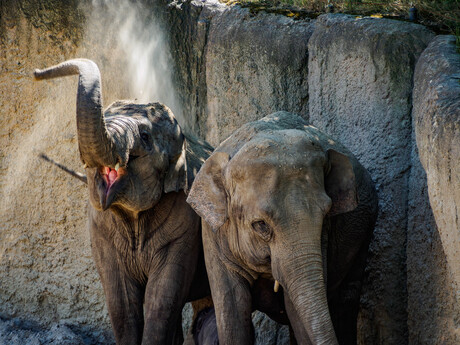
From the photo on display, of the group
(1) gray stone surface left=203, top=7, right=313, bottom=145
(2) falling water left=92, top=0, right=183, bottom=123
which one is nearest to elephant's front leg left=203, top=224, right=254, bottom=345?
(1) gray stone surface left=203, top=7, right=313, bottom=145

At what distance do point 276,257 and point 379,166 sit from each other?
1849mm

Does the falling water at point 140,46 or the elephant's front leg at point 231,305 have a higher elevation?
the falling water at point 140,46

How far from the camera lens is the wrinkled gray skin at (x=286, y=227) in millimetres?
5754

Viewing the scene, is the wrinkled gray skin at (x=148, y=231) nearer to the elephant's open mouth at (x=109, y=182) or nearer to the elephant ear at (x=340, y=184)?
the elephant's open mouth at (x=109, y=182)

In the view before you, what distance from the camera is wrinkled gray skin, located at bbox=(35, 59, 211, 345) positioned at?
6.80 meters

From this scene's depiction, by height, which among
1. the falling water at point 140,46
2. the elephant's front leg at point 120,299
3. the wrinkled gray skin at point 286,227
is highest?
the falling water at point 140,46

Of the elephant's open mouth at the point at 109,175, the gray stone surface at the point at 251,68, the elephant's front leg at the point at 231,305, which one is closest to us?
the elephant's front leg at the point at 231,305

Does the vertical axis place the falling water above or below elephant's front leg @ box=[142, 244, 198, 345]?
above

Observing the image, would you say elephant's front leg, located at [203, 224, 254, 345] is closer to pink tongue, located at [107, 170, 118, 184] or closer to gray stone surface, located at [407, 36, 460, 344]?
pink tongue, located at [107, 170, 118, 184]

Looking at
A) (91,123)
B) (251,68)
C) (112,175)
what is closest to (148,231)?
(112,175)

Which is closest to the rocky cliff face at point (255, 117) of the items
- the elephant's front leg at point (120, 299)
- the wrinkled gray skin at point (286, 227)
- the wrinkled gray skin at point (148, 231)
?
the wrinkled gray skin at point (286, 227)

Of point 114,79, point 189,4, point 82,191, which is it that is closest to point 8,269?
point 82,191

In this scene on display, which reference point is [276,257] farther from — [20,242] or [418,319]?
[20,242]

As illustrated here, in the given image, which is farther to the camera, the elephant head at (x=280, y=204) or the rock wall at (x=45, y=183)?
the rock wall at (x=45, y=183)
